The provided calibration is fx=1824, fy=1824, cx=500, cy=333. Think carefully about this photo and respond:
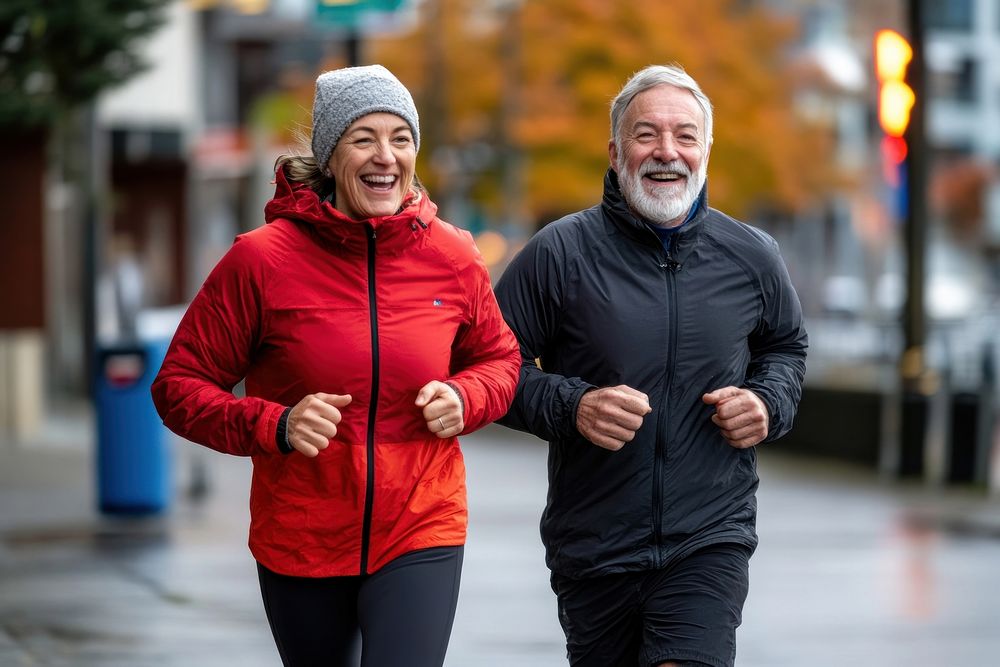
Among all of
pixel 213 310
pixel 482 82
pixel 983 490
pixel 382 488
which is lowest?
pixel 983 490

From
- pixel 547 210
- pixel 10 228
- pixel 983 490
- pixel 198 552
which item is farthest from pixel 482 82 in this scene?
pixel 198 552

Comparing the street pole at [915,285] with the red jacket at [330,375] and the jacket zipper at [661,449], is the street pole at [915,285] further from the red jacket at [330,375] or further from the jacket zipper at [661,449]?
the red jacket at [330,375]

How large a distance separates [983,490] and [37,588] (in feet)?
25.8

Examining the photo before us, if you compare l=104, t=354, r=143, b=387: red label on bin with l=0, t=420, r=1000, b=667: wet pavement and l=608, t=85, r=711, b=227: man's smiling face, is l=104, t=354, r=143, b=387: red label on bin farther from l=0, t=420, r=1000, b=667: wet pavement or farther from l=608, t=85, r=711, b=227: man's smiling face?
l=608, t=85, r=711, b=227: man's smiling face

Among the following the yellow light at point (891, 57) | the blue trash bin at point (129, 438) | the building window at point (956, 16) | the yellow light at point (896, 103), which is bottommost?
the blue trash bin at point (129, 438)

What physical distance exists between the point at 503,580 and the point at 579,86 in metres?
25.0

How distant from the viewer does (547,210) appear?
137 ft

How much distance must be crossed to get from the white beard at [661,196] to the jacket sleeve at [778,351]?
313mm

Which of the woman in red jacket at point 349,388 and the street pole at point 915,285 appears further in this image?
the street pole at point 915,285

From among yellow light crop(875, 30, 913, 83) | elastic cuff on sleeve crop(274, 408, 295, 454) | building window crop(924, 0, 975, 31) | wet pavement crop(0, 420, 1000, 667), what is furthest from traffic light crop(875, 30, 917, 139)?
building window crop(924, 0, 975, 31)

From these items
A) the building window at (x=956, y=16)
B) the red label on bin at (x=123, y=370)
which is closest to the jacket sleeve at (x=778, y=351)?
the red label on bin at (x=123, y=370)

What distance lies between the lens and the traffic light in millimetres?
14984

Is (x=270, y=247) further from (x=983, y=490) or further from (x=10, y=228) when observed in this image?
(x=10, y=228)

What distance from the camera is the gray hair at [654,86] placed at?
15.4 feet
